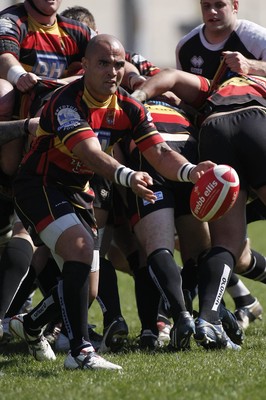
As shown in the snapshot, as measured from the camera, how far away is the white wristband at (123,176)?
5.91 m

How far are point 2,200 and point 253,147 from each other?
211cm

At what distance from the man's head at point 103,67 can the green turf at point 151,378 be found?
5.63 ft

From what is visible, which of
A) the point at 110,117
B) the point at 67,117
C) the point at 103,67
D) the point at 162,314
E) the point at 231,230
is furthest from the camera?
the point at 162,314

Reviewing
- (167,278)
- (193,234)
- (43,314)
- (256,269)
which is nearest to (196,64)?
(193,234)

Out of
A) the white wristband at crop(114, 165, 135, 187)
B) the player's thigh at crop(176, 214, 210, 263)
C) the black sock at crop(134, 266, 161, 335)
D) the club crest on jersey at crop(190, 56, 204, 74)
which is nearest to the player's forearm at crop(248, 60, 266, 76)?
the club crest on jersey at crop(190, 56, 204, 74)

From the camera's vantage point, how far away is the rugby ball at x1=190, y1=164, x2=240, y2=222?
19.9ft

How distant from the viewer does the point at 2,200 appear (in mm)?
7801

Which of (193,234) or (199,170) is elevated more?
(199,170)

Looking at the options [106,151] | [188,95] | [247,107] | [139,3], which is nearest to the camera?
[106,151]

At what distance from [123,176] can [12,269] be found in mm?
1517

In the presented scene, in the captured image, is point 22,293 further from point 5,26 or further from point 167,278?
point 5,26

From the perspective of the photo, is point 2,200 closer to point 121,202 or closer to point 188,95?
point 121,202

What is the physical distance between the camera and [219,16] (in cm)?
768

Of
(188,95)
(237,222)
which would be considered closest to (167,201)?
(237,222)
